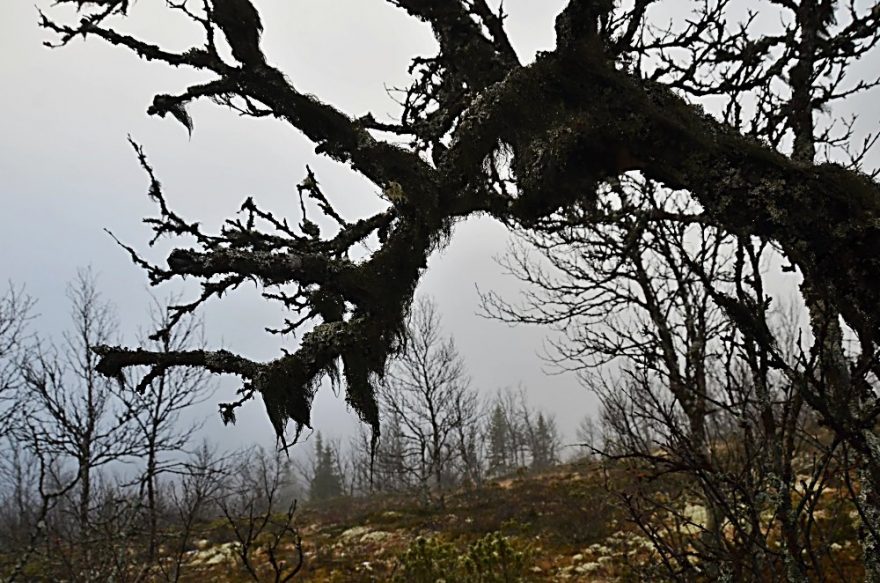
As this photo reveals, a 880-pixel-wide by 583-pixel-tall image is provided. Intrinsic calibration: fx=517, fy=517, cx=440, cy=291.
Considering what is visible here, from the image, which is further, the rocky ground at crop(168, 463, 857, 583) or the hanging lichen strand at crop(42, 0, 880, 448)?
the rocky ground at crop(168, 463, 857, 583)

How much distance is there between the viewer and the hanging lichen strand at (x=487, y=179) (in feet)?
5.27

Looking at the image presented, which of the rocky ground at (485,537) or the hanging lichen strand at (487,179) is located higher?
the hanging lichen strand at (487,179)

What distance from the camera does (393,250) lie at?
89.7 inches

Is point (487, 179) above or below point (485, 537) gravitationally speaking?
above

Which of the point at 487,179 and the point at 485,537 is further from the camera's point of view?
the point at 485,537

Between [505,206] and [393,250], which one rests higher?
[505,206]

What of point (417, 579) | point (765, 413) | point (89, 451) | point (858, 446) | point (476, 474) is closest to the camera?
point (858, 446)

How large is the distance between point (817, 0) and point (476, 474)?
927 inches

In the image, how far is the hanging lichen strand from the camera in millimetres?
1605

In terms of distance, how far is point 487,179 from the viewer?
242cm

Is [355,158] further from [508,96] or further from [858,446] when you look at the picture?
[858,446]

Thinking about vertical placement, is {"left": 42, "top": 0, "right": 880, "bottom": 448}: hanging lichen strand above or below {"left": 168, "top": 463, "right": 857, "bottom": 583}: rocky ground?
above

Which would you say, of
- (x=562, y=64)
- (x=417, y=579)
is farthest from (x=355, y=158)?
(x=417, y=579)

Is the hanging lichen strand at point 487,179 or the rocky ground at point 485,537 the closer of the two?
the hanging lichen strand at point 487,179
